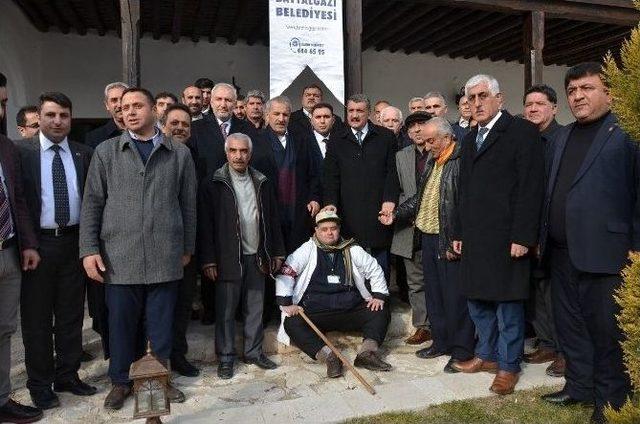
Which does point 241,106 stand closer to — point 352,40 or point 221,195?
point 352,40

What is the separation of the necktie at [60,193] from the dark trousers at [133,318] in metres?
0.51

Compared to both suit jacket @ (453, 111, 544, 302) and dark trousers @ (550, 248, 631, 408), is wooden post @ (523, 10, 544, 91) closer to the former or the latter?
suit jacket @ (453, 111, 544, 302)

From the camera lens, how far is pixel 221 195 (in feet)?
12.4

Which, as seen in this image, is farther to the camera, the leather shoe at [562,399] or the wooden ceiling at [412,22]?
the wooden ceiling at [412,22]

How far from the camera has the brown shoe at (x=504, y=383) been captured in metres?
3.48

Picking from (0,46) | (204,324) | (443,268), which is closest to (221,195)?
(204,324)

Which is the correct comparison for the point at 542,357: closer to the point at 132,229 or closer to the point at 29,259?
the point at 132,229

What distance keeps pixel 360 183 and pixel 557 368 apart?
81.1 inches

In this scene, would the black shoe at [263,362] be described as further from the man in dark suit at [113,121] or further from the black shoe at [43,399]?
the man in dark suit at [113,121]

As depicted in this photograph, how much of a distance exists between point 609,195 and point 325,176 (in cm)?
228

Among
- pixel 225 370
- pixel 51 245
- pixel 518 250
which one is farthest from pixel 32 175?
pixel 518 250

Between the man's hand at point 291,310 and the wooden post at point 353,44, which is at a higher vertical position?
the wooden post at point 353,44

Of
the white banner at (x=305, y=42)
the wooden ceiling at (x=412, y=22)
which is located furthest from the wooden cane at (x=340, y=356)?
the wooden ceiling at (x=412, y=22)

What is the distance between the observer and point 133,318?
332cm
